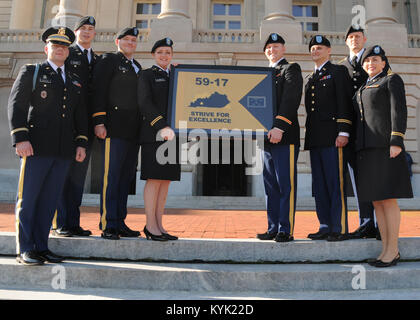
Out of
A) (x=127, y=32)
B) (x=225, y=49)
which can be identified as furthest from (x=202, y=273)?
(x=225, y=49)

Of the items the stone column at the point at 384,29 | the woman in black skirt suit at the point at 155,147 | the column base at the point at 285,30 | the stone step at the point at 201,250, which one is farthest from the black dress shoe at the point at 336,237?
the stone column at the point at 384,29

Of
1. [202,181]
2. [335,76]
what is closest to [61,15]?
[202,181]

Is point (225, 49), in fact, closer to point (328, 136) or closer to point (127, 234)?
point (328, 136)

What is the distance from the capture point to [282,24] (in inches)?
603

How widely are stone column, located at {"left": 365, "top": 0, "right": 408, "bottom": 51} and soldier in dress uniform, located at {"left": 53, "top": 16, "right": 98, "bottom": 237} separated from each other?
14.5 m

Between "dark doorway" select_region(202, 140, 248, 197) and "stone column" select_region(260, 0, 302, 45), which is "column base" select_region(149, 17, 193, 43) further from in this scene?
"dark doorway" select_region(202, 140, 248, 197)

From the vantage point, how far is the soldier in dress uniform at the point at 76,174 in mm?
3850

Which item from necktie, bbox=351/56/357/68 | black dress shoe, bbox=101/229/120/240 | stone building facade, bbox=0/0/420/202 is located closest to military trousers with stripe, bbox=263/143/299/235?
necktie, bbox=351/56/357/68

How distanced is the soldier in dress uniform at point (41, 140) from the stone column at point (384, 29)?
50.3ft

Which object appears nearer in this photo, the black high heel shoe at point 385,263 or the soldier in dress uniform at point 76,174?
the black high heel shoe at point 385,263

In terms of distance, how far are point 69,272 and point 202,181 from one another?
13.2 meters

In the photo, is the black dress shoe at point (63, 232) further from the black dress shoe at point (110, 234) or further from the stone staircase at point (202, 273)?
the black dress shoe at point (110, 234)

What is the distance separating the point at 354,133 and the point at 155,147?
227 cm
